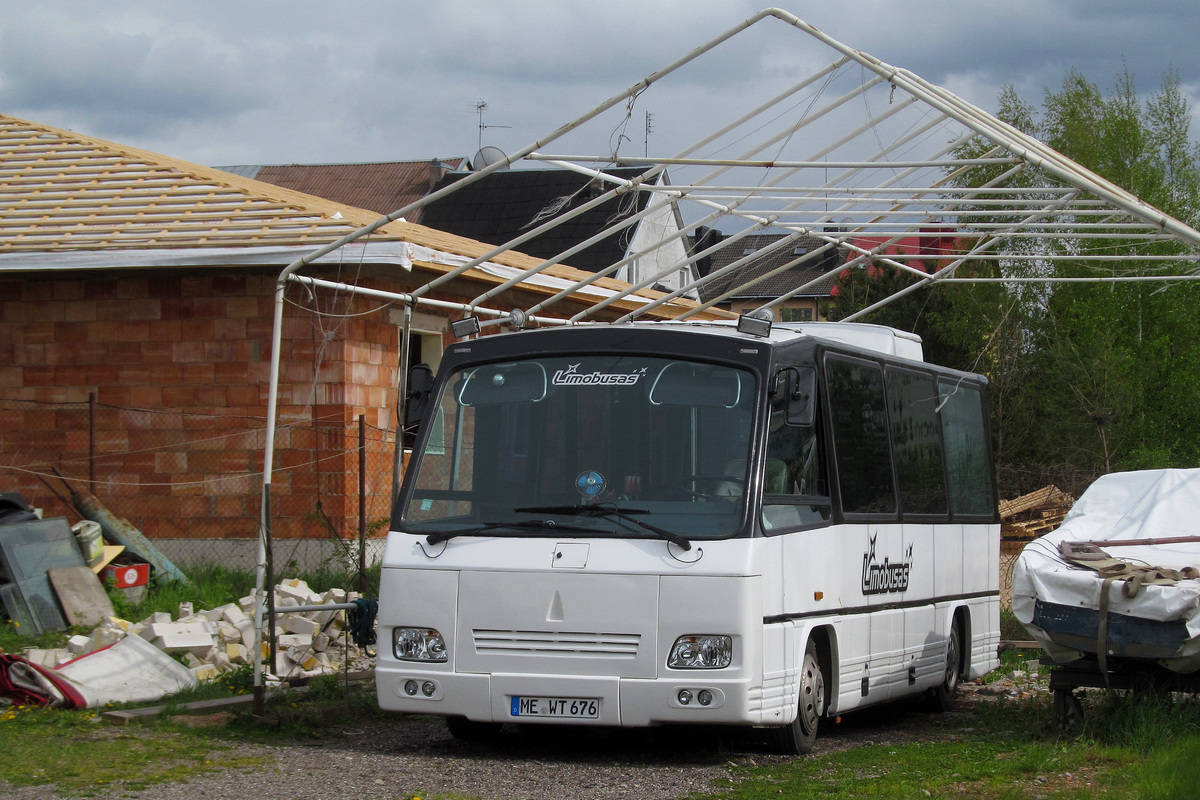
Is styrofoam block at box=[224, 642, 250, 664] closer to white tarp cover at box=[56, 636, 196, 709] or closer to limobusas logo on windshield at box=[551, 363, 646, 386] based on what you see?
white tarp cover at box=[56, 636, 196, 709]

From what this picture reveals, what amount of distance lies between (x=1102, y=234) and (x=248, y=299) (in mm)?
8921

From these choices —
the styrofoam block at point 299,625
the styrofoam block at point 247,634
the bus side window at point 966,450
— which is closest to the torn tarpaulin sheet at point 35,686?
the styrofoam block at point 247,634

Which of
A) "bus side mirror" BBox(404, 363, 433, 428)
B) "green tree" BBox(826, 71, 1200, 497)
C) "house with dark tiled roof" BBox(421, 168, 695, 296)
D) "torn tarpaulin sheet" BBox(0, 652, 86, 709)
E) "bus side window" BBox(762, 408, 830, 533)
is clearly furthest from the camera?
"house with dark tiled roof" BBox(421, 168, 695, 296)

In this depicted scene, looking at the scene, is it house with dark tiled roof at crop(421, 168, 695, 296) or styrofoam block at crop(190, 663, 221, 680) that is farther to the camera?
house with dark tiled roof at crop(421, 168, 695, 296)

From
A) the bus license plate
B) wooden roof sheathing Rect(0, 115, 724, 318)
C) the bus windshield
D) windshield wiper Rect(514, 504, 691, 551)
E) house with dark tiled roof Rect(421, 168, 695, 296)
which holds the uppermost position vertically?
house with dark tiled roof Rect(421, 168, 695, 296)

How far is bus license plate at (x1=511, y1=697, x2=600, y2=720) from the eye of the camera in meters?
7.97

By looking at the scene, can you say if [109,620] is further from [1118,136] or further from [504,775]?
[1118,136]

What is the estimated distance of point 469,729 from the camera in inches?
361

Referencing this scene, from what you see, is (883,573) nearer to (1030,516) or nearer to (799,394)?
(799,394)

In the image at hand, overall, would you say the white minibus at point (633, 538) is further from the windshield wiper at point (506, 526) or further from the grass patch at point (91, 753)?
the grass patch at point (91, 753)

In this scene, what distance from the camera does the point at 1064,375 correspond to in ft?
101

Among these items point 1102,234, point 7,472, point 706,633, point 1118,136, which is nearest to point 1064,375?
point 1118,136

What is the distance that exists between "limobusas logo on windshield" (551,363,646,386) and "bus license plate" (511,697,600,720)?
199 centimetres

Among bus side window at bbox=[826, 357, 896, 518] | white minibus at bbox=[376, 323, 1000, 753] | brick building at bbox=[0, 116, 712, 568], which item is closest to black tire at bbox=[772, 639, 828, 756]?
white minibus at bbox=[376, 323, 1000, 753]
